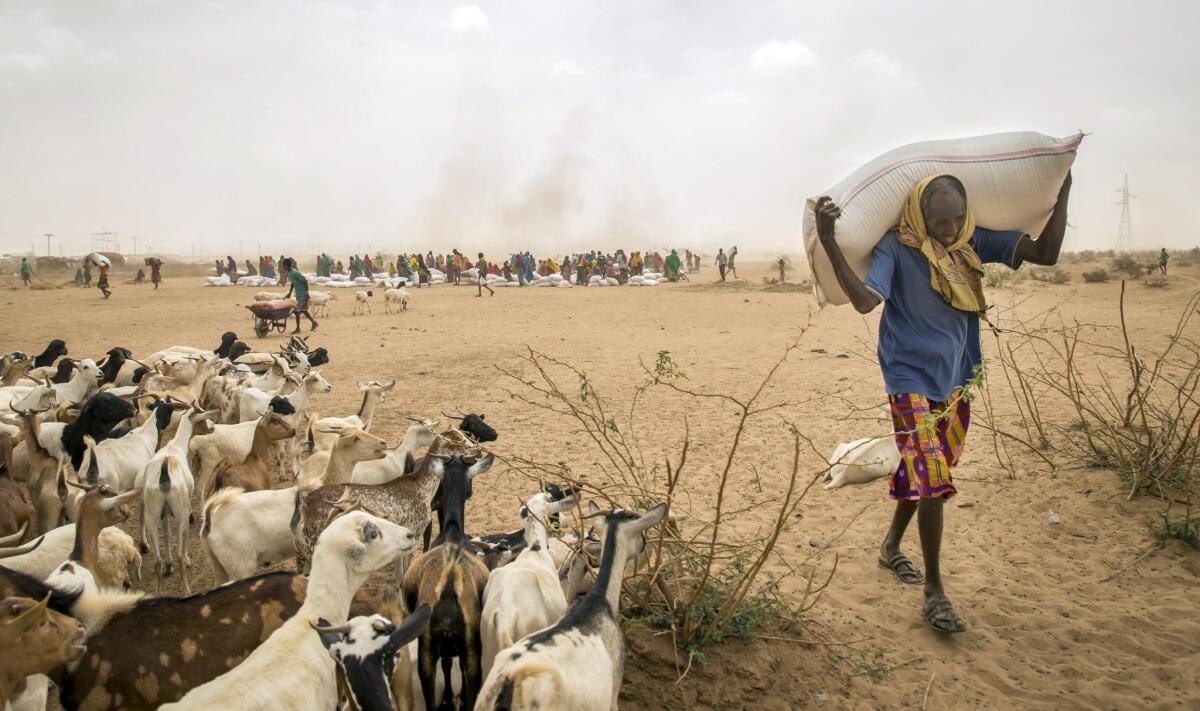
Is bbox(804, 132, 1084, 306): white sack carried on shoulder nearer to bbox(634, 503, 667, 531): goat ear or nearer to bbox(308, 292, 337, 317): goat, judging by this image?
bbox(634, 503, 667, 531): goat ear

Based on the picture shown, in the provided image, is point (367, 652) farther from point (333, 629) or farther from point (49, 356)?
point (49, 356)

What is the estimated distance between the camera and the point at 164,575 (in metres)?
Answer: 5.01

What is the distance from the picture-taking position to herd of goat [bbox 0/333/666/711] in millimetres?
2592

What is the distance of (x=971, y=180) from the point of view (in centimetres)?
409

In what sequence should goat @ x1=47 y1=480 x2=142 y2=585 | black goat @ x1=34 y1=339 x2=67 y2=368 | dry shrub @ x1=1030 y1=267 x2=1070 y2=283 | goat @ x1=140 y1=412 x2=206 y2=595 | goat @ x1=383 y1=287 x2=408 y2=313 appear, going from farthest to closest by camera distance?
dry shrub @ x1=1030 y1=267 x2=1070 y2=283 → goat @ x1=383 y1=287 x2=408 y2=313 → black goat @ x1=34 y1=339 x2=67 y2=368 → goat @ x1=140 y1=412 x2=206 y2=595 → goat @ x1=47 y1=480 x2=142 y2=585

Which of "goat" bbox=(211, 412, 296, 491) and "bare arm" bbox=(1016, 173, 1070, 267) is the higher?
"bare arm" bbox=(1016, 173, 1070, 267)

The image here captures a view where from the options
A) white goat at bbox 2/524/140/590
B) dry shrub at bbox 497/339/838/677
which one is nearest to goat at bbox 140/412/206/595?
white goat at bbox 2/524/140/590

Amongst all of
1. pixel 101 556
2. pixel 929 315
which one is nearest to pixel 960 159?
pixel 929 315

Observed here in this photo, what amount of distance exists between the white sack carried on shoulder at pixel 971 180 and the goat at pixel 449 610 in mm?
2708

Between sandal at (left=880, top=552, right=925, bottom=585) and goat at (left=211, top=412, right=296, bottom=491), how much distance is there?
14.9 ft

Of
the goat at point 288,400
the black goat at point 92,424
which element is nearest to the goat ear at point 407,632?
the black goat at point 92,424

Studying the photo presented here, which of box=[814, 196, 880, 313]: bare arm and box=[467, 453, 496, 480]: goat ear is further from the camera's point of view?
box=[467, 453, 496, 480]: goat ear

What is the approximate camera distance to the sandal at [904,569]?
14.8 ft

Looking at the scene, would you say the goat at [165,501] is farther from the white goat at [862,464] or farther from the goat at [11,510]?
the white goat at [862,464]
